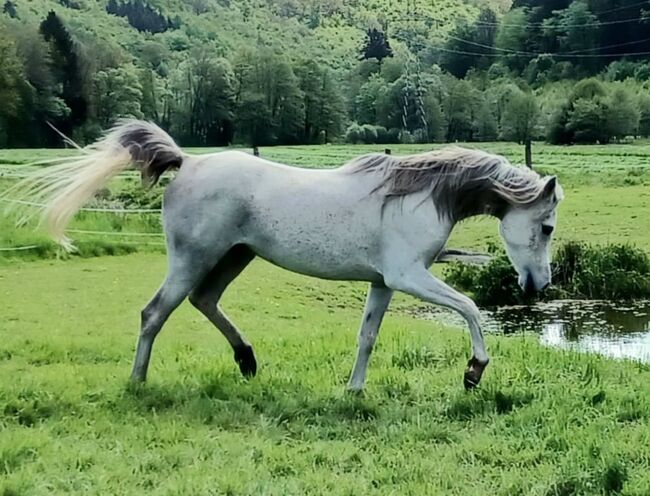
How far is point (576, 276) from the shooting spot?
43.9 ft

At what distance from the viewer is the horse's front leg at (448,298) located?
5328 millimetres

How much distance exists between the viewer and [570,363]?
6375 millimetres

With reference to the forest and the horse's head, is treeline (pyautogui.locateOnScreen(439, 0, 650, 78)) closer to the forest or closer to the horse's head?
the forest

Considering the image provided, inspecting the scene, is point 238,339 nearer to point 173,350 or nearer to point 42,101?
point 173,350

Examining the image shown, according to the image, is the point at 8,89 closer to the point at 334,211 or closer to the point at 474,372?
the point at 334,211

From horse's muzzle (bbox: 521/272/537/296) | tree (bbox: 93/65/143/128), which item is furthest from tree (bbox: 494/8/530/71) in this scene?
horse's muzzle (bbox: 521/272/537/296)

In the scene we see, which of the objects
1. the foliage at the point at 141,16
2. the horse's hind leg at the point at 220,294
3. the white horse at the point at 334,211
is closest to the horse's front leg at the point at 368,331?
the white horse at the point at 334,211

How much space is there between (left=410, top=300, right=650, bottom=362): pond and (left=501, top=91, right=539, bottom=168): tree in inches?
1442

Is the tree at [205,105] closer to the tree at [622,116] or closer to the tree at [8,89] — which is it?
the tree at [8,89]

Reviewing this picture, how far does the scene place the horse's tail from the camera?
19.6 ft

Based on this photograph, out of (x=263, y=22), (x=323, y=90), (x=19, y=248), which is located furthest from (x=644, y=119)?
(x=263, y=22)

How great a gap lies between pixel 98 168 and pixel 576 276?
9.22 m

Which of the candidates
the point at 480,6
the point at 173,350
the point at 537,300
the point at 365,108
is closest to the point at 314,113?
the point at 365,108

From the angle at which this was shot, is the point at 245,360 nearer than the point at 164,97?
Yes
